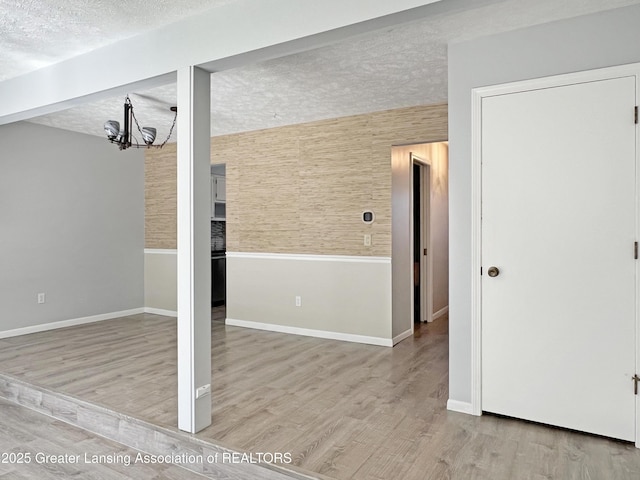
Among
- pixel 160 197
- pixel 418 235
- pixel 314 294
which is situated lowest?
pixel 314 294

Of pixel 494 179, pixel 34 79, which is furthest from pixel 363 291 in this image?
pixel 34 79

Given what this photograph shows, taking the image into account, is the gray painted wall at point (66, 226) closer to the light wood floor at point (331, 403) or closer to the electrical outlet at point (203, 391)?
the light wood floor at point (331, 403)

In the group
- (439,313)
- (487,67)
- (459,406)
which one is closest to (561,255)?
(459,406)

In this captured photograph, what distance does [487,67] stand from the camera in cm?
286

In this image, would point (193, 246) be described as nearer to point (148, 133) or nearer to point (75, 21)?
point (75, 21)

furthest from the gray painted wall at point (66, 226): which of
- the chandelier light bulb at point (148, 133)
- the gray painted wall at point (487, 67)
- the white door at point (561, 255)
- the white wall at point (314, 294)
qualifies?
the white door at point (561, 255)

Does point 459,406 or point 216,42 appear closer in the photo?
point 216,42

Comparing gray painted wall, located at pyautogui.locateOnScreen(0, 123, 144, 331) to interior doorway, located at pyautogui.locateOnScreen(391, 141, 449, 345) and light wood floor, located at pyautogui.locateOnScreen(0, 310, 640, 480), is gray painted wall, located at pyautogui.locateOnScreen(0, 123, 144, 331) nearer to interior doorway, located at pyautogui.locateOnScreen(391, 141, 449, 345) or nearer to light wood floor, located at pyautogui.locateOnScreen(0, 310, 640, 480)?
light wood floor, located at pyautogui.locateOnScreen(0, 310, 640, 480)

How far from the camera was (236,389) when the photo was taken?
11.2 feet

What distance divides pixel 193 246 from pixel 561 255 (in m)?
2.24

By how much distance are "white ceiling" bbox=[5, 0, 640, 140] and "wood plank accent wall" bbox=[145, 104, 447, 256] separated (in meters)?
0.23

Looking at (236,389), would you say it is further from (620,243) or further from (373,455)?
(620,243)

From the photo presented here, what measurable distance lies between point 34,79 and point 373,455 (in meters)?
3.89

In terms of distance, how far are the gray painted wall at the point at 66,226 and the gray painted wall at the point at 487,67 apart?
16.3 feet
